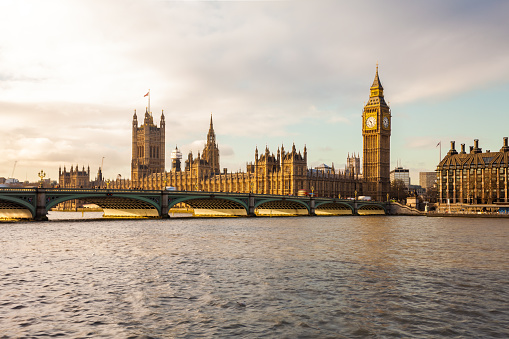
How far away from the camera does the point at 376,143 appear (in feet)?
560

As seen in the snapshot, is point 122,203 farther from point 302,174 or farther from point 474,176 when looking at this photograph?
point 474,176

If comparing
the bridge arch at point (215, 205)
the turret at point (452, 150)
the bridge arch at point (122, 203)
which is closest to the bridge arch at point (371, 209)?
the turret at point (452, 150)

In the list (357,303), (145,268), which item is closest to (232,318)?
(357,303)

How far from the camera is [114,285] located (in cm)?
2289

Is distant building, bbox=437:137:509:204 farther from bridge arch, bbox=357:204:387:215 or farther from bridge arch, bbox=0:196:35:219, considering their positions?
bridge arch, bbox=0:196:35:219

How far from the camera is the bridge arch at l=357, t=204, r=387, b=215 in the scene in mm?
133188

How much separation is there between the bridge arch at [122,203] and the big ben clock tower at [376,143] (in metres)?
98.5

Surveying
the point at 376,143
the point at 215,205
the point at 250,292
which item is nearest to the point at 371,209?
the point at 376,143

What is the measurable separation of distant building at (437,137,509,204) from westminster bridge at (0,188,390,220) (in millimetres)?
36359

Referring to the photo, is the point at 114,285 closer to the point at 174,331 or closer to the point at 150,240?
the point at 174,331

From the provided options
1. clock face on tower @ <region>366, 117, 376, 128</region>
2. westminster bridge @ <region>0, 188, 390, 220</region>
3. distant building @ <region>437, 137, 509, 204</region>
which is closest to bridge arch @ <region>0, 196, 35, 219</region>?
westminster bridge @ <region>0, 188, 390, 220</region>

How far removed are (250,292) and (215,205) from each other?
76926mm

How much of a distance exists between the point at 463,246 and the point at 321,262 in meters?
18.2

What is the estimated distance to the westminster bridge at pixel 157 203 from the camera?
217 ft
